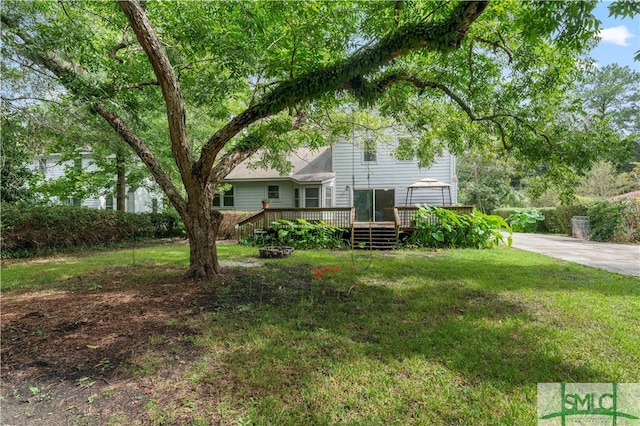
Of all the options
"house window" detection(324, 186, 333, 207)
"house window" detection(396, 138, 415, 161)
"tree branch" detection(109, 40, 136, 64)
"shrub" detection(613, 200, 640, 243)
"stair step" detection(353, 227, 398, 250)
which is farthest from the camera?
"house window" detection(324, 186, 333, 207)

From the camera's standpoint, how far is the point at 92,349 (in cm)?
305

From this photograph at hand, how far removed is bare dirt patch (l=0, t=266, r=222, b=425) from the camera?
221 centimetres

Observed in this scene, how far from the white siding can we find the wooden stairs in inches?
125

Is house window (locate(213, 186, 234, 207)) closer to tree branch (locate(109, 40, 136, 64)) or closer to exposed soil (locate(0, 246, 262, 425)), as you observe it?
tree branch (locate(109, 40, 136, 64))

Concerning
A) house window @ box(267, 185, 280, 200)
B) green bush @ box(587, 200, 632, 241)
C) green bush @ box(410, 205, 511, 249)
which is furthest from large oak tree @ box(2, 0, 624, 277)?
house window @ box(267, 185, 280, 200)

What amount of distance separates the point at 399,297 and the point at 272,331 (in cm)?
223

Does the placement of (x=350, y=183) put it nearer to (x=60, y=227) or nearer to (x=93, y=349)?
(x=60, y=227)

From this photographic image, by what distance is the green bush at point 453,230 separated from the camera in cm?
1055

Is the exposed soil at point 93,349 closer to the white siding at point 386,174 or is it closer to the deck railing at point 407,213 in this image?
the deck railing at point 407,213

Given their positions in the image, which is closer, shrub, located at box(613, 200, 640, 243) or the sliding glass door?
shrub, located at box(613, 200, 640, 243)

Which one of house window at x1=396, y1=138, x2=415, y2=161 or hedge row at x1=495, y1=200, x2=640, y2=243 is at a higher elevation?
house window at x1=396, y1=138, x2=415, y2=161

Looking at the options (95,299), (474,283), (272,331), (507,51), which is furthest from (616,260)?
(95,299)

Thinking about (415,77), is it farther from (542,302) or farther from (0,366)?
(0,366)

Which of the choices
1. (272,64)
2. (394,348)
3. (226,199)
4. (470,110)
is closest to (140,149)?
(272,64)
